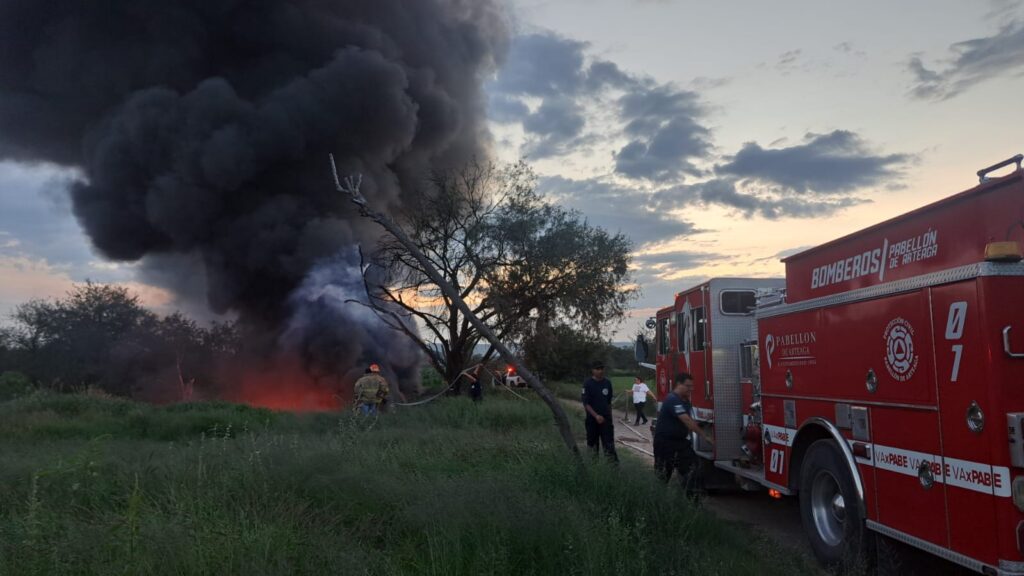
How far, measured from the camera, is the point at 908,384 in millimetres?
4520

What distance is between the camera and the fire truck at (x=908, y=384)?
3807mm

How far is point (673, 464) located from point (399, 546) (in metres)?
3.19

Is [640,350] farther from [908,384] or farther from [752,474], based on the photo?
Answer: [908,384]

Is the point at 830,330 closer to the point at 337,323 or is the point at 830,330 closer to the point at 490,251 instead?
the point at 490,251

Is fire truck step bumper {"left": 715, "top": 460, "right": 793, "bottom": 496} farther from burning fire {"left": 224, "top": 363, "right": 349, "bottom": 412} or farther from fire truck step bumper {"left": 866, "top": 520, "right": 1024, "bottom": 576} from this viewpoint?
burning fire {"left": 224, "top": 363, "right": 349, "bottom": 412}

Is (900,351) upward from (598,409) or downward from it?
upward

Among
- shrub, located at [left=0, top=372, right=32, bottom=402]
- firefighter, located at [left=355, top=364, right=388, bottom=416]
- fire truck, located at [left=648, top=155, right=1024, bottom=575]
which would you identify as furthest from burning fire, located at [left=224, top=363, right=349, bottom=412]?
fire truck, located at [left=648, top=155, right=1024, bottom=575]

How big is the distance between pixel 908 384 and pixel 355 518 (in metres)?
3.96

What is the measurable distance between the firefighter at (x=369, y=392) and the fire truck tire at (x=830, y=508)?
9248mm

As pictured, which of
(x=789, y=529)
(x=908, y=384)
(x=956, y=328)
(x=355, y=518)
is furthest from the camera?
(x=789, y=529)

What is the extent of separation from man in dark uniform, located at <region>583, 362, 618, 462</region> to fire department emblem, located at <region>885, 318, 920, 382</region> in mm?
4192

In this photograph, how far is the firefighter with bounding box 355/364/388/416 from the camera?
44.8ft

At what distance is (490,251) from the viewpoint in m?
23.7

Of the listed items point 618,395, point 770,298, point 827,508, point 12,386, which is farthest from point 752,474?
point 12,386
